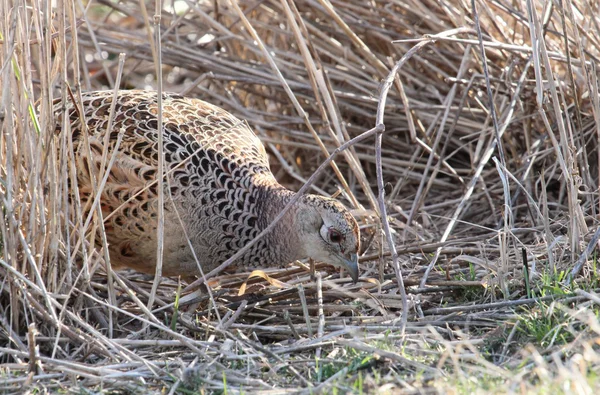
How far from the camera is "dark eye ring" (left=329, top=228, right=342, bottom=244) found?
404cm

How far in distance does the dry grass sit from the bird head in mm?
151

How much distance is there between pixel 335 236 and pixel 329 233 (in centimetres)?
3

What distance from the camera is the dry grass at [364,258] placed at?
309cm

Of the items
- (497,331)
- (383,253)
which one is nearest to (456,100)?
(383,253)

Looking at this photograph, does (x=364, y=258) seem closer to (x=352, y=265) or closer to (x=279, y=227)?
(x=352, y=265)

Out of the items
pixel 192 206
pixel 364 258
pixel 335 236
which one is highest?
pixel 192 206

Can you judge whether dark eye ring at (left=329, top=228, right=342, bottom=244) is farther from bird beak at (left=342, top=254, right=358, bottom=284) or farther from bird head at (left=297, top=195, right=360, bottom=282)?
bird beak at (left=342, top=254, right=358, bottom=284)

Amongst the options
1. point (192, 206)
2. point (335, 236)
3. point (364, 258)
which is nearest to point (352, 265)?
point (335, 236)

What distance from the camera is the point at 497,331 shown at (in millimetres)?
3359

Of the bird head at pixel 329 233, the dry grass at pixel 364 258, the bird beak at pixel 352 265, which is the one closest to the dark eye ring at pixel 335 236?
the bird head at pixel 329 233

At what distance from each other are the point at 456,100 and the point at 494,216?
0.99m

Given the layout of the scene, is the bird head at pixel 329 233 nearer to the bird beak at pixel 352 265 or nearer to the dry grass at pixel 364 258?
the bird beak at pixel 352 265

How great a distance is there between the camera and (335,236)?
4.05 meters

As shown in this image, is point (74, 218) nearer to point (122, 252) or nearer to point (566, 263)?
point (122, 252)
